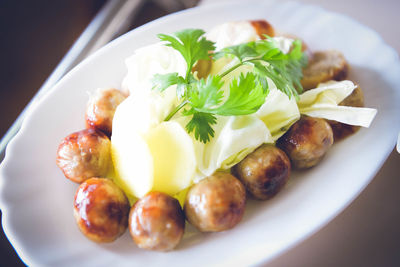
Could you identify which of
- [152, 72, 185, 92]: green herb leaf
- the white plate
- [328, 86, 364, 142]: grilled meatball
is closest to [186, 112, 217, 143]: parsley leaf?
[152, 72, 185, 92]: green herb leaf

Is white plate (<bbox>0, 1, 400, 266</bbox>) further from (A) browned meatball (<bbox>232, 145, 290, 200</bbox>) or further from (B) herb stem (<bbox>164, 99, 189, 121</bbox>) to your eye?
(B) herb stem (<bbox>164, 99, 189, 121</bbox>)

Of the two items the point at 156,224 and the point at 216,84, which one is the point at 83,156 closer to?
the point at 156,224

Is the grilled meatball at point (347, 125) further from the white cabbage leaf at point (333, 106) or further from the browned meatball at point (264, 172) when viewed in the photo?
the browned meatball at point (264, 172)

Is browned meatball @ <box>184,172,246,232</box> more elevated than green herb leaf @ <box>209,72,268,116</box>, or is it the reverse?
green herb leaf @ <box>209,72,268,116</box>

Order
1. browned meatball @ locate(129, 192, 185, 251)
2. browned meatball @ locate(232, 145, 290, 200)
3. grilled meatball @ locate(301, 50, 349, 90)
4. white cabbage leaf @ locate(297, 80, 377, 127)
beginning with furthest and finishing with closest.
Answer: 1. grilled meatball @ locate(301, 50, 349, 90)
2. white cabbage leaf @ locate(297, 80, 377, 127)
3. browned meatball @ locate(232, 145, 290, 200)
4. browned meatball @ locate(129, 192, 185, 251)

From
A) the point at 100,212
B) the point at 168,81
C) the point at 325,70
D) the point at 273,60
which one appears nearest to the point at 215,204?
the point at 100,212

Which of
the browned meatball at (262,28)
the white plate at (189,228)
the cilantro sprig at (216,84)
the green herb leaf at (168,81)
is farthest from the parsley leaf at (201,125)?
the browned meatball at (262,28)

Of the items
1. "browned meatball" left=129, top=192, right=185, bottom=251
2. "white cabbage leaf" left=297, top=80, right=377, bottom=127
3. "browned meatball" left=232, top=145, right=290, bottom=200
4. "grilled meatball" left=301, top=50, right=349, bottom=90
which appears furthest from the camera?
"grilled meatball" left=301, top=50, right=349, bottom=90

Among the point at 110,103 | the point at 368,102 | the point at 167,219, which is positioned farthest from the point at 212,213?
the point at 368,102
